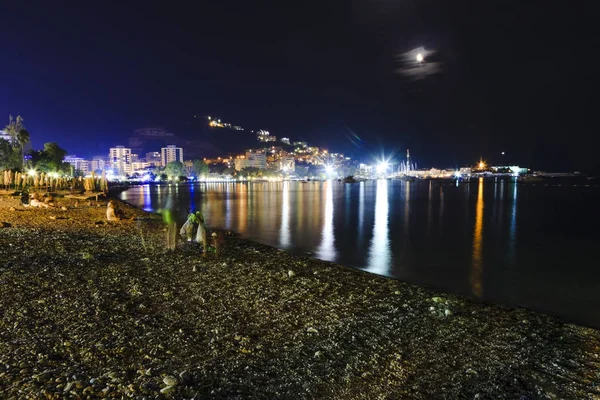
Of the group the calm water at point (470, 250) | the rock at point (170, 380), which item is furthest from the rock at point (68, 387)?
the calm water at point (470, 250)

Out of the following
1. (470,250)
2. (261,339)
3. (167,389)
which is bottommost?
(470,250)

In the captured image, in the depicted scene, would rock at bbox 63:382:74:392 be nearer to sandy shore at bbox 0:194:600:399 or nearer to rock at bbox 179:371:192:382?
sandy shore at bbox 0:194:600:399

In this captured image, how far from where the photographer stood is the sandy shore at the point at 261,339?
472 cm

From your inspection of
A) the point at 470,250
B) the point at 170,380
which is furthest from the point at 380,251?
the point at 170,380

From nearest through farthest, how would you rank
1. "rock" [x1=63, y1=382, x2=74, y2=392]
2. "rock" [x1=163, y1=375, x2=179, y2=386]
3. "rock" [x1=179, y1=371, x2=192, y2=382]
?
"rock" [x1=63, y1=382, x2=74, y2=392] < "rock" [x1=163, y1=375, x2=179, y2=386] < "rock" [x1=179, y1=371, x2=192, y2=382]

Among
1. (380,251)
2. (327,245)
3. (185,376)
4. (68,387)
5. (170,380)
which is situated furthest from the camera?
(327,245)

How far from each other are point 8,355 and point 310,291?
17.0 ft

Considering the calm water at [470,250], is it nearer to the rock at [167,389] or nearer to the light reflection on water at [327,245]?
the light reflection on water at [327,245]

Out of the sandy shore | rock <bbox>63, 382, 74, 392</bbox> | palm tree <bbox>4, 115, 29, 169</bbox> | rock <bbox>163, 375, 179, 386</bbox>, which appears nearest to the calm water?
the sandy shore

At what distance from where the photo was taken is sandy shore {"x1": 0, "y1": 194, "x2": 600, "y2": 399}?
472 centimetres

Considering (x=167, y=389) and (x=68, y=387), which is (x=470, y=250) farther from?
(x=68, y=387)

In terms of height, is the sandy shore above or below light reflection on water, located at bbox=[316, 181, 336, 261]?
above

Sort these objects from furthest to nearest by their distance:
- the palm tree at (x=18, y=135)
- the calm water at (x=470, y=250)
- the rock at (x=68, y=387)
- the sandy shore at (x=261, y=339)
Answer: the palm tree at (x=18, y=135) < the calm water at (x=470, y=250) < the sandy shore at (x=261, y=339) < the rock at (x=68, y=387)

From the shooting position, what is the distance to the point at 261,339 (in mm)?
5926
